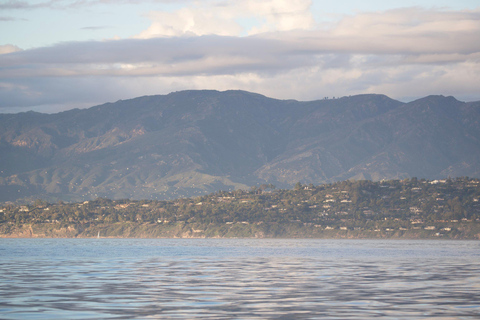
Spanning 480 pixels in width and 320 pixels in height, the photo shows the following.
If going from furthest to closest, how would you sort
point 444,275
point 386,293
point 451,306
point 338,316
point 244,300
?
point 444,275
point 386,293
point 244,300
point 451,306
point 338,316

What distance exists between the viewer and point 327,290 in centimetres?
6172

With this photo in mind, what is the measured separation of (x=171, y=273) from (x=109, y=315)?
122 feet

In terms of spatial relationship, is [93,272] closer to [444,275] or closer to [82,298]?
[82,298]

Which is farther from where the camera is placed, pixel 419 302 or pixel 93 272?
pixel 93 272

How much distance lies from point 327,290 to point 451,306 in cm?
1353

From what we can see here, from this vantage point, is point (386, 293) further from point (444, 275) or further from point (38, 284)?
point (38, 284)

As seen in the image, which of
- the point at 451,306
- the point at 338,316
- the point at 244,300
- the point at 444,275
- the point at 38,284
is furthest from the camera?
the point at 444,275

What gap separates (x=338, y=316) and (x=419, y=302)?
10.4m

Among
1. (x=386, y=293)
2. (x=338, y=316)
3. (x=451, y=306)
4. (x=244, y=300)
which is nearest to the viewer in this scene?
(x=338, y=316)

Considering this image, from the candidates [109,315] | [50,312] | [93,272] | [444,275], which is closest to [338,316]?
[109,315]

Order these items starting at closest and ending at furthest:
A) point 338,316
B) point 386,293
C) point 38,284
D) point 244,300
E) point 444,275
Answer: point 338,316, point 244,300, point 386,293, point 38,284, point 444,275

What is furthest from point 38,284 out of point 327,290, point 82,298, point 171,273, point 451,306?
A: point 451,306

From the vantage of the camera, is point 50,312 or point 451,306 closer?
point 50,312

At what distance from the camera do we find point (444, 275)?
79188 mm
